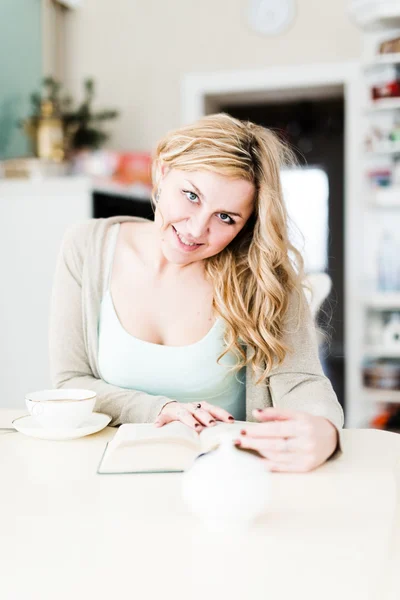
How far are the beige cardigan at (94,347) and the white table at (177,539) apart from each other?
0.87 feet

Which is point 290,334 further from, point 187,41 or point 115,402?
point 187,41

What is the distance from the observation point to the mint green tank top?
55.2 inches

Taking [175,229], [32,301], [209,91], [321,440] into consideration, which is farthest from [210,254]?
[209,91]

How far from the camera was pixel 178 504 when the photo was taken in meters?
0.86

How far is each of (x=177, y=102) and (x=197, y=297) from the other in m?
2.97

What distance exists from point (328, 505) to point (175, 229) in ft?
2.19

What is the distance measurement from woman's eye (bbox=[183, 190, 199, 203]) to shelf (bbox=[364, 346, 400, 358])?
2.68 m

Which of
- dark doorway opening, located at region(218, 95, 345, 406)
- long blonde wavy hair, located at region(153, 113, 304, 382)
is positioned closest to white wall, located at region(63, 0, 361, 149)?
dark doorway opening, located at region(218, 95, 345, 406)

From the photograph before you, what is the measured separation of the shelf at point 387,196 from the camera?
3.72 meters

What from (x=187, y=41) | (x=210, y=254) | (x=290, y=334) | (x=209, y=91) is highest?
(x=187, y=41)

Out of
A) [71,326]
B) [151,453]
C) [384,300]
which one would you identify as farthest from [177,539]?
[384,300]

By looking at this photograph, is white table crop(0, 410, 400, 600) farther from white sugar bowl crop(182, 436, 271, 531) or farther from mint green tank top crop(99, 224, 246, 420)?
mint green tank top crop(99, 224, 246, 420)

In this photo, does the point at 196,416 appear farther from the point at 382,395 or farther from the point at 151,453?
the point at 382,395

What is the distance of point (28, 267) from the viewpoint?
2961mm
